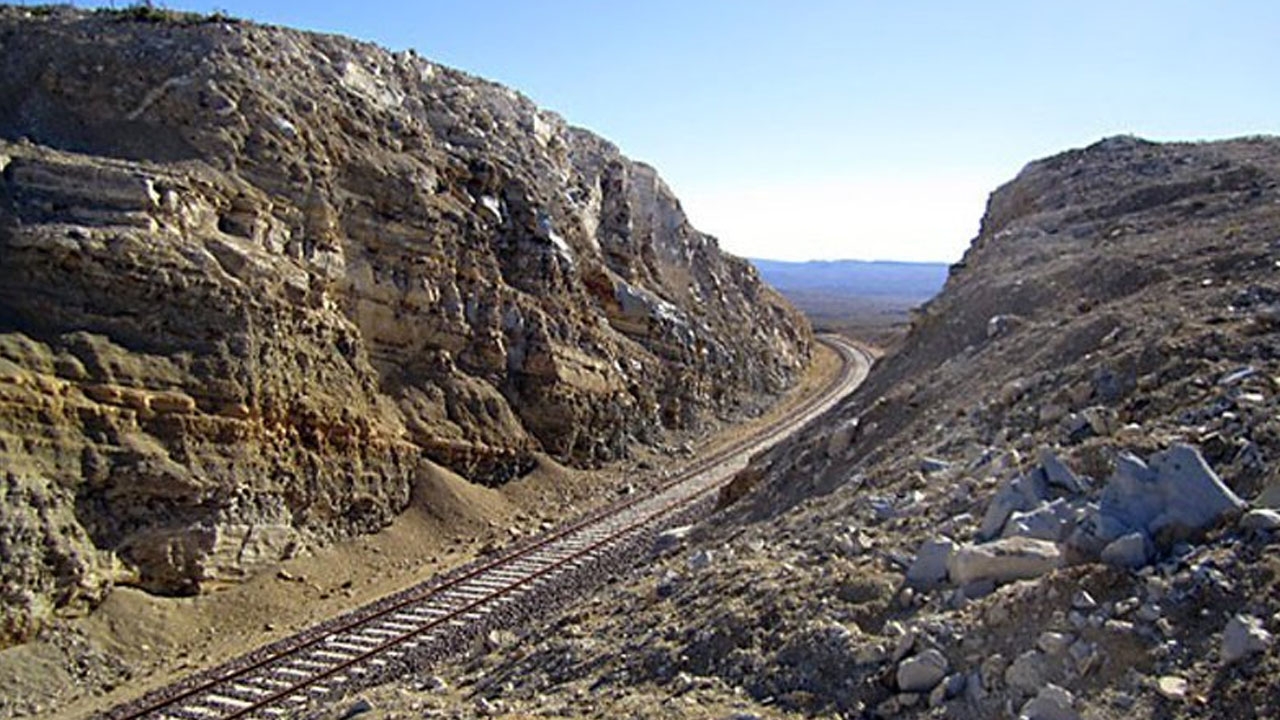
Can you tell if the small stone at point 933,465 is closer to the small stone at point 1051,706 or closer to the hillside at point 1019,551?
the hillside at point 1019,551

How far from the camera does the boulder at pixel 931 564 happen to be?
8.62 m

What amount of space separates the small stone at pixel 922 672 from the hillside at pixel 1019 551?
2 cm

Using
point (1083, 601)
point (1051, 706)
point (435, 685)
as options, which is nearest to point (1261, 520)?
point (1083, 601)

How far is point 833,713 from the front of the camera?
7480 millimetres

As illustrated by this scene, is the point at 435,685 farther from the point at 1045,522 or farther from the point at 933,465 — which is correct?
the point at 1045,522

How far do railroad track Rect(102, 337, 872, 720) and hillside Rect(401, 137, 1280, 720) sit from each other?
3.03 meters

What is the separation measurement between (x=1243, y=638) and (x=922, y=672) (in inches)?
82.3

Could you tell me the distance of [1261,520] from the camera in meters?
6.90

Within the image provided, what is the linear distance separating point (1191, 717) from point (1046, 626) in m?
1.34

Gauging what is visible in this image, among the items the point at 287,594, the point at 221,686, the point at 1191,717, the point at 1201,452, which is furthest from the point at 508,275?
the point at 1191,717

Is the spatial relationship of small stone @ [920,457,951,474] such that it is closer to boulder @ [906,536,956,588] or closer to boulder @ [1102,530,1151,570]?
boulder @ [906,536,956,588]

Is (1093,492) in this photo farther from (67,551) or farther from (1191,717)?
(67,551)

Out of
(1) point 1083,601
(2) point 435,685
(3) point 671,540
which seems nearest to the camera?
(1) point 1083,601

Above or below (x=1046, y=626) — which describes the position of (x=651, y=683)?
below
